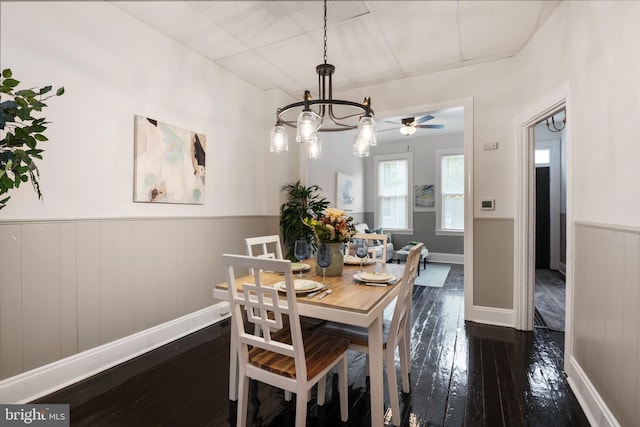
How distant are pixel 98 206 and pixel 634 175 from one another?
10.1ft

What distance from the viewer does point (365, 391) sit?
2.02 metres

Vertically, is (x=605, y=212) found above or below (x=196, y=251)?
above

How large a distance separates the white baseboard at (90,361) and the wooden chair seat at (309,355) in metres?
1.33

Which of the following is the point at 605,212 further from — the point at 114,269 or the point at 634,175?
the point at 114,269

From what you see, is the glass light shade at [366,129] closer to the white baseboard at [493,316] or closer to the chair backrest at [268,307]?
the chair backrest at [268,307]

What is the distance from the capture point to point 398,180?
7.22 meters

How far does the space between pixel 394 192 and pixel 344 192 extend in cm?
152

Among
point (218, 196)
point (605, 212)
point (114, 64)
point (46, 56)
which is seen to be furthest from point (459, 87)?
point (46, 56)

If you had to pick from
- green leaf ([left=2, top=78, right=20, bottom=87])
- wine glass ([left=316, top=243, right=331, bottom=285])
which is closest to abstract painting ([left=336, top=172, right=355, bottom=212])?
wine glass ([left=316, top=243, right=331, bottom=285])

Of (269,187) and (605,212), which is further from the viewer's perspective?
(269,187)

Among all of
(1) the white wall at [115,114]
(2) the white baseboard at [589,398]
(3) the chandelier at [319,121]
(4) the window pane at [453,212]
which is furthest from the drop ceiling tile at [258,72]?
(4) the window pane at [453,212]

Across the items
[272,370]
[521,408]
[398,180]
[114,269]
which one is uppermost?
[398,180]

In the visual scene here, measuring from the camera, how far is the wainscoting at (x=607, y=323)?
1474 mm

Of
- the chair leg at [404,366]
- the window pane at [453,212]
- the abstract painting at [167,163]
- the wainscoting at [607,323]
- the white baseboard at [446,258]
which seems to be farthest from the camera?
the window pane at [453,212]
